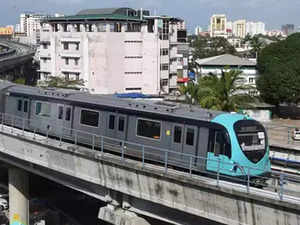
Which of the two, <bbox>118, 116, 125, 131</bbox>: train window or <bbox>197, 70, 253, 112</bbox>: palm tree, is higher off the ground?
<bbox>197, 70, 253, 112</bbox>: palm tree

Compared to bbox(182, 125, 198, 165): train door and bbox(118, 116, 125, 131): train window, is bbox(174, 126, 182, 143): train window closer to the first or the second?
bbox(182, 125, 198, 165): train door

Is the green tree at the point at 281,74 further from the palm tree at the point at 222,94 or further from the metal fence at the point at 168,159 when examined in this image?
the metal fence at the point at 168,159

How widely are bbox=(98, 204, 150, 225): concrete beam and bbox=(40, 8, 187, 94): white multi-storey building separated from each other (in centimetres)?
4558

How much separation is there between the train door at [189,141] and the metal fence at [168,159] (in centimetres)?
5

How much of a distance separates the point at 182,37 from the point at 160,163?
72.2 m

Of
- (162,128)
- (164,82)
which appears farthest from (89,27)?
(162,128)

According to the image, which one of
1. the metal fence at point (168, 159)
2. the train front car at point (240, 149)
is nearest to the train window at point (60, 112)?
the metal fence at point (168, 159)

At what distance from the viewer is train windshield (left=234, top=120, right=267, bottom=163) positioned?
667 inches

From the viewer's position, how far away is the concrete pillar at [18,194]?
91.0 ft

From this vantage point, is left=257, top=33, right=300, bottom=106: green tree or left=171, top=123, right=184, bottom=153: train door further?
left=257, top=33, right=300, bottom=106: green tree

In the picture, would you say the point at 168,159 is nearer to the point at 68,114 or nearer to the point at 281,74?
the point at 68,114

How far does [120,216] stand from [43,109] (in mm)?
9331

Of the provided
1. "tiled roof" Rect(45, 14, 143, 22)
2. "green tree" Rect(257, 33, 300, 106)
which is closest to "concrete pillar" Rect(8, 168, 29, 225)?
"green tree" Rect(257, 33, 300, 106)

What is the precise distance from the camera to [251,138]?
17406 mm
